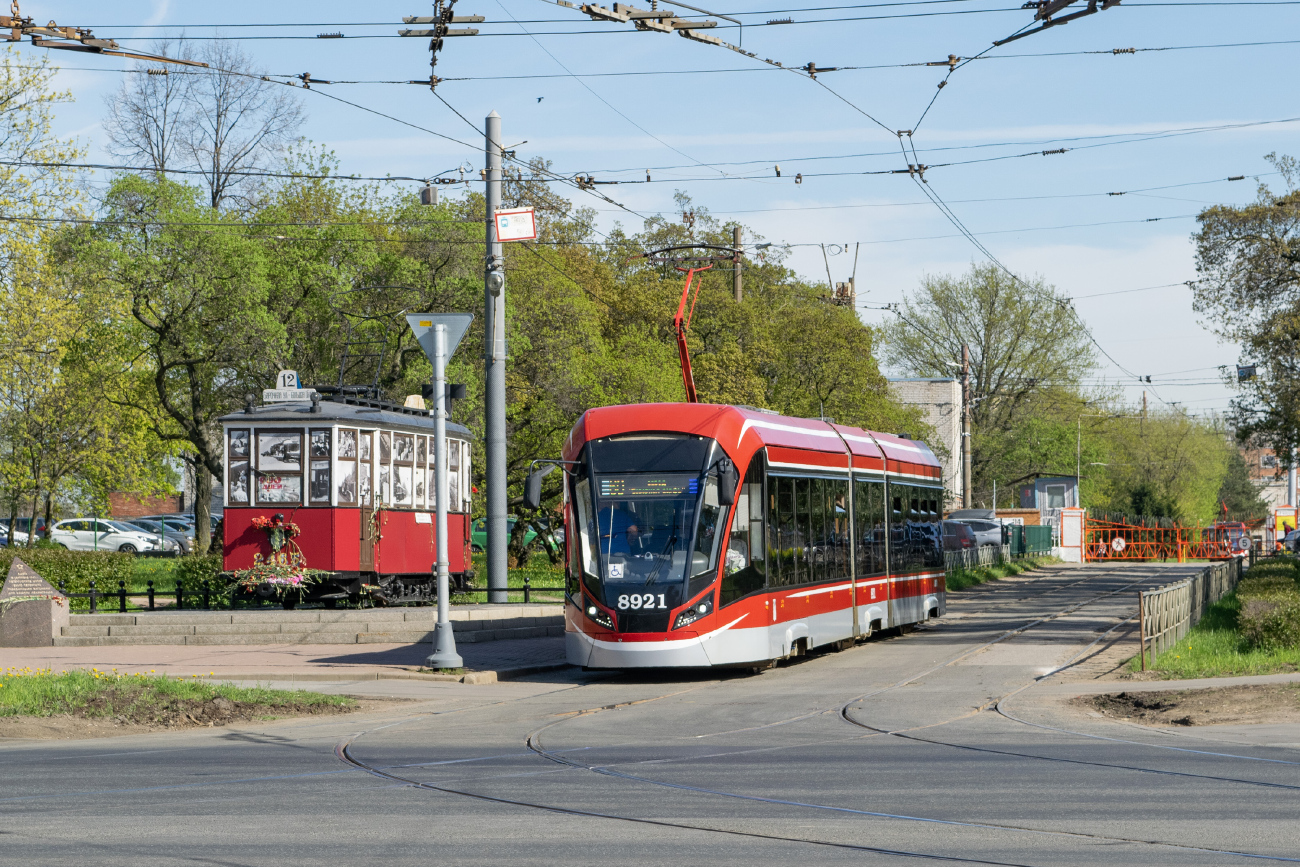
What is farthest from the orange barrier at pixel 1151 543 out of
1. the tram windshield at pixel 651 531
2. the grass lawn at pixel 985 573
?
the tram windshield at pixel 651 531

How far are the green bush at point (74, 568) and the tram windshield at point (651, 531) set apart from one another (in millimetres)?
13370

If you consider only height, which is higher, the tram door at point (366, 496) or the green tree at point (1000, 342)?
the green tree at point (1000, 342)

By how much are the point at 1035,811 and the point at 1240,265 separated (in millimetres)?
35236

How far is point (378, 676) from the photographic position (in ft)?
60.0

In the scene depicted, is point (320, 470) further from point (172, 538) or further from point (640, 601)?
point (172, 538)

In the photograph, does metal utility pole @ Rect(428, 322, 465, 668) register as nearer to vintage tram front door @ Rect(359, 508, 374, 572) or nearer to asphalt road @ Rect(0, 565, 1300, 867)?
asphalt road @ Rect(0, 565, 1300, 867)

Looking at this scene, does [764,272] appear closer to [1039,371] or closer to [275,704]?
[1039,371]

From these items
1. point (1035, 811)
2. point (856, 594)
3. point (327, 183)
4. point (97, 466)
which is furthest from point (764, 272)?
point (1035, 811)

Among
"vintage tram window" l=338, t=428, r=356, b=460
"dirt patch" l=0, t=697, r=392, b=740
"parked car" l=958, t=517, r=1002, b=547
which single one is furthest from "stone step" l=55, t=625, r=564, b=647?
"parked car" l=958, t=517, r=1002, b=547

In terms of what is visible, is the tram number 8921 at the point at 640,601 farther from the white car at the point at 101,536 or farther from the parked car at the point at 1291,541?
the white car at the point at 101,536

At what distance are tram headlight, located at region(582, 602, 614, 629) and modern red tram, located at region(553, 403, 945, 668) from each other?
0.04 ft

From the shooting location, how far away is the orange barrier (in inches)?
2596

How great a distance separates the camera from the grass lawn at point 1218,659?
1722 centimetres

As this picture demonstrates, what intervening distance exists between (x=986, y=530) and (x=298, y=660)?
40.8 metres
